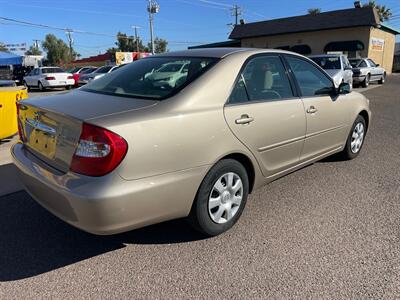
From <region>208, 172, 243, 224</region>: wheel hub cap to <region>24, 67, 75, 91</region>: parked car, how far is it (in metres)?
20.0

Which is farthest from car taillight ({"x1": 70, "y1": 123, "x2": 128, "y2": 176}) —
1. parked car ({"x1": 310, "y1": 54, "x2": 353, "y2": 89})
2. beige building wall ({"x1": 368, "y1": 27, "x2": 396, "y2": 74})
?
beige building wall ({"x1": 368, "y1": 27, "x2": 396, "y2": 74})

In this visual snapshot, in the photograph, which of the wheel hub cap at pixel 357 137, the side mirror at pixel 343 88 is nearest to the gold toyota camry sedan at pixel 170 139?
the side mirror at pixel 343 88

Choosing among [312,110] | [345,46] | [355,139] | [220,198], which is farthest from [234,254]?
[345,46]

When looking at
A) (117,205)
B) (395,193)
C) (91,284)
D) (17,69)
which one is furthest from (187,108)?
(17,69)

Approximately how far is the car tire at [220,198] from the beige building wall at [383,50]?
30754mm

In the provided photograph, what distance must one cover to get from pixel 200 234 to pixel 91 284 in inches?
40.3

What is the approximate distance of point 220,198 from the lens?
3145mm

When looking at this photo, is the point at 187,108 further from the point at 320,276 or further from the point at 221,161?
the point at 320,276

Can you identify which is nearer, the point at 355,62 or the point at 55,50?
the point at 355,62

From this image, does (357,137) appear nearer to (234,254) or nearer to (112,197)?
(234,254)

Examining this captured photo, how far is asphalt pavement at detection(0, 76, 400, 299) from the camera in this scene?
2535 millimetres

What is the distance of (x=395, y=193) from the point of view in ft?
13.6

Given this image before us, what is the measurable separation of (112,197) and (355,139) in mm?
4048

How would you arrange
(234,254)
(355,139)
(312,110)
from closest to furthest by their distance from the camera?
(234,254) → (312,110) → (355,139)
